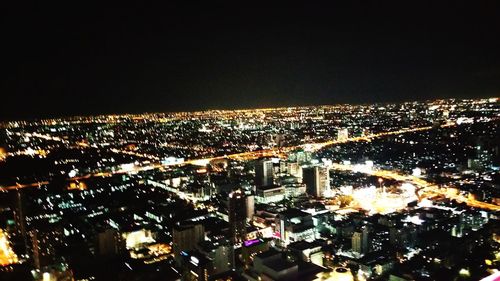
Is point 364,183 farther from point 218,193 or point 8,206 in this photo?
point 8,206

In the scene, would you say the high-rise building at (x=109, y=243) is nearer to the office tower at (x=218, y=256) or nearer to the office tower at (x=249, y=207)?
the office tower at (x=218, y=256)

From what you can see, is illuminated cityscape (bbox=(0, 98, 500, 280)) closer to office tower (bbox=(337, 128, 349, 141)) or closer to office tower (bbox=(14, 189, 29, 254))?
office tower (bbox=(14, 189, 29, 254))

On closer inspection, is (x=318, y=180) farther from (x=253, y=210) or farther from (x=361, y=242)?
(x=361, y=242)

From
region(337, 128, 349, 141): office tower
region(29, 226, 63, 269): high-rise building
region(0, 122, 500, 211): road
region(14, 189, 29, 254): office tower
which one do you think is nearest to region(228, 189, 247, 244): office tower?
region(29, 226, 63, 269): high-rise building

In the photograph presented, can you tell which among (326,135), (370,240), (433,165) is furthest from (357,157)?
(370,240)

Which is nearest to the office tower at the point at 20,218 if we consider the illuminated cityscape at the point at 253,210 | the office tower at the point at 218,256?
the illuminated cityscape at the point at 253,210
